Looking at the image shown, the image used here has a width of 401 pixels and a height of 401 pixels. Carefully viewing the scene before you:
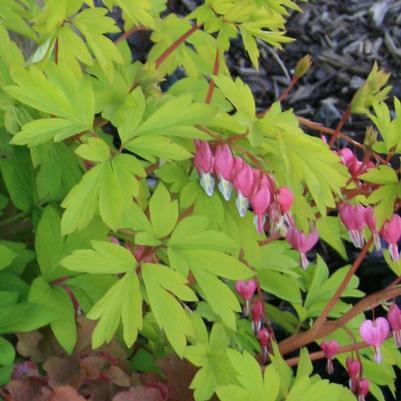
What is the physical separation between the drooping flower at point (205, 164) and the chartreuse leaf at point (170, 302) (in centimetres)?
17

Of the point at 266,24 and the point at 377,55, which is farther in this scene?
the point at 377,55

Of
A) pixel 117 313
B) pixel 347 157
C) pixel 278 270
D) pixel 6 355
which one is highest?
pixel 347 157

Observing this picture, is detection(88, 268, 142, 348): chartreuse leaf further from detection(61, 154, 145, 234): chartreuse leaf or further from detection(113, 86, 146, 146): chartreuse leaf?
detection(113, 86, 146, 146): chartreuse leaf

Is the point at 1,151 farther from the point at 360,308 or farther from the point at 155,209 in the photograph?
the point at 360,308

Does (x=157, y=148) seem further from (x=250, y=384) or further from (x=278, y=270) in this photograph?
(x=278, y=270)

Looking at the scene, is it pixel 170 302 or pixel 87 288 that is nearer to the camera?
pixel 170 302

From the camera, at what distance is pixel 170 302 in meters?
1.24

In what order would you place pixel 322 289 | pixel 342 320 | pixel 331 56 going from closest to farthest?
1. pixel 342 320
2. pixel 322 289
3. pixel 331 56

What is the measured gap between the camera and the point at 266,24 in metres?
1.52

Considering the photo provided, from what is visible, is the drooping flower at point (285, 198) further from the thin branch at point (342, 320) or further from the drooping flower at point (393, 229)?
the thin branch at point (342, 320)

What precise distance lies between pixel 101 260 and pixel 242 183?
0.89 feet

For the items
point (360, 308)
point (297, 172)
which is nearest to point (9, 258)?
point (297, 172)

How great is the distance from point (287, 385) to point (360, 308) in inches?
10.4

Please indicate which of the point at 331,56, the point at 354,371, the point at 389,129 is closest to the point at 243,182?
the point at 389,129
